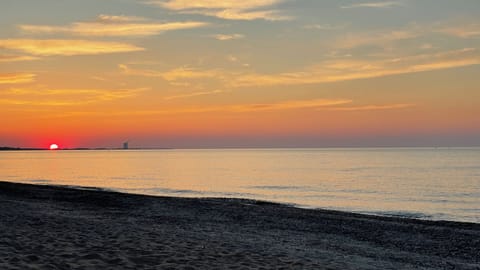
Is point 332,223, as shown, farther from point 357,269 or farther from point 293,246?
point 357,269

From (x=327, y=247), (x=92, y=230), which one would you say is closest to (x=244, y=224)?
(x=327, y=247)

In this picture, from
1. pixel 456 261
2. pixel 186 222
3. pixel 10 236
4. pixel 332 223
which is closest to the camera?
pixel 10 236

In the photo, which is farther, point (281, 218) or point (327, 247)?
point (281, 218)

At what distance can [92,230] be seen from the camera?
54.9ft

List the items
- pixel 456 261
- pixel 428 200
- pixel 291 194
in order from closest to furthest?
pixel 456 261
pixel 428 200
pixel 291 194

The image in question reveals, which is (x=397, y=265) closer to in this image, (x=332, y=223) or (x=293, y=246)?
(x=293, y=246)

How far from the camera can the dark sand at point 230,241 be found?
1248 cm

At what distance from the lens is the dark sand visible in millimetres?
12477

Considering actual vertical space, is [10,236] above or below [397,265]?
above

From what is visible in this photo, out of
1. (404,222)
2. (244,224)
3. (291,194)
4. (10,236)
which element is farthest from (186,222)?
(291,194)

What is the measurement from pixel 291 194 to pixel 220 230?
1566 inches

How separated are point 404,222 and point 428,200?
27135 mm

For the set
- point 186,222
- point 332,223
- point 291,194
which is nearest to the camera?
point 186,222

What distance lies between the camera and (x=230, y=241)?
17578 millimetres
